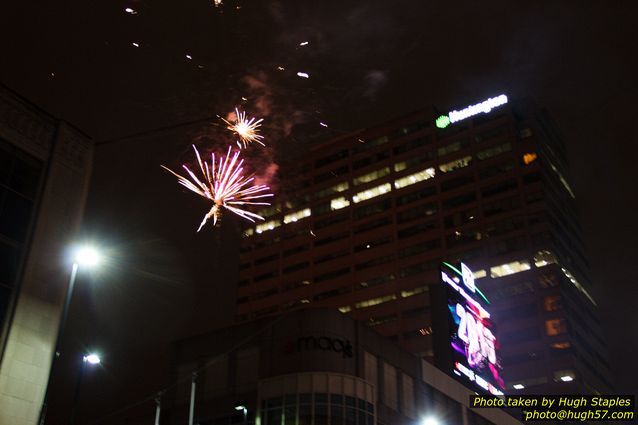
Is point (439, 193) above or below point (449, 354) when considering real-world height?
above

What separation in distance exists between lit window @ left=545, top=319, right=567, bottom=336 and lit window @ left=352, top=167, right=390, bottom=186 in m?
50.0

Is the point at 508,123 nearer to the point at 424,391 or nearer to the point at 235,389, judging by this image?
the point at 424,391

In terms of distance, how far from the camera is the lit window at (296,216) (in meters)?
170

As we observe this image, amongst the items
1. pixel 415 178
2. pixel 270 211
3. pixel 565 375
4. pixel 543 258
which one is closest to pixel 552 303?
pixel 543 258

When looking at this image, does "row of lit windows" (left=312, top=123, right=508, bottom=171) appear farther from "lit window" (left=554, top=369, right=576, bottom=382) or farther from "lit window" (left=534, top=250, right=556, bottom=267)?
"lit window" (left=554, top=369, right=576, bottom=382)

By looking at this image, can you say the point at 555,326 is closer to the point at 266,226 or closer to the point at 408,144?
the point at 408,144

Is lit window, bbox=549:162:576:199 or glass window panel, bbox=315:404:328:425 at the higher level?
lit window, bbox=549:162:576:199

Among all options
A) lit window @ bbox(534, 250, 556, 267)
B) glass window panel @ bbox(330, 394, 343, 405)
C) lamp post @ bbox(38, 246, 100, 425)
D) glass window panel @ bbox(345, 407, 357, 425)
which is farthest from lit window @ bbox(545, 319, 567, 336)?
lamp post @ bbox(38, 246, 100, 425)

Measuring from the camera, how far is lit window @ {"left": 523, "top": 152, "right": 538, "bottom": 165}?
140m

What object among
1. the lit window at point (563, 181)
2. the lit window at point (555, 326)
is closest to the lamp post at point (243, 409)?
the lit window at point (555, 326)

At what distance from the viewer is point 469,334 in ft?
196

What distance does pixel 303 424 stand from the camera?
1663 inches

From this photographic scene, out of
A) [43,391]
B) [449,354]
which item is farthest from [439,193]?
[43,391]

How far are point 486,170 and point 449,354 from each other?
93512 mm
